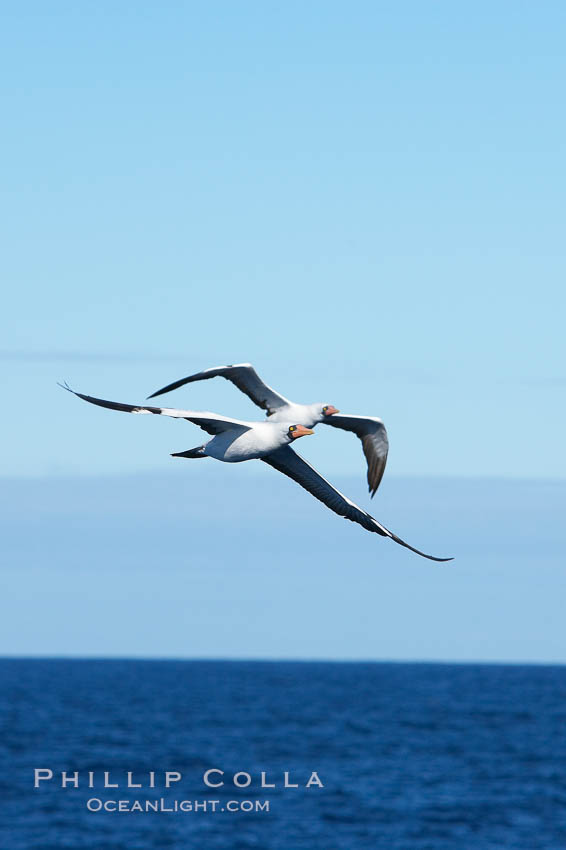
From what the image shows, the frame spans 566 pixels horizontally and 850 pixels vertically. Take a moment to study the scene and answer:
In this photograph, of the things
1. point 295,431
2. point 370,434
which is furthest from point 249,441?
point 370,434

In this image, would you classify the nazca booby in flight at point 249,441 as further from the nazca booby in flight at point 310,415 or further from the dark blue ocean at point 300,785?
the dark blue ocean at point 300,785

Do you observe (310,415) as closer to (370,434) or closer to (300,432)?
(300,432)

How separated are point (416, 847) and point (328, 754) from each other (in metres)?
55.5

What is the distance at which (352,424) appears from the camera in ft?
87.5

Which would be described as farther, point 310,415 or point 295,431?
point 310,415

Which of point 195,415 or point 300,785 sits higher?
point 195,415

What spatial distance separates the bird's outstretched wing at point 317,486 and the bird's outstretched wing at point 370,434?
0.86m

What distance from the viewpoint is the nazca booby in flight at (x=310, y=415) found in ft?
82.1

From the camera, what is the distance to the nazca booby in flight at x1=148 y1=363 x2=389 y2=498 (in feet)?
82.1

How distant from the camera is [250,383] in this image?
2539 centimetres

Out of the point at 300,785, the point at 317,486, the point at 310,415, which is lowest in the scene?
the point at 300,785

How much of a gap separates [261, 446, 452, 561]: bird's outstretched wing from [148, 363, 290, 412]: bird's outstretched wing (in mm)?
1004

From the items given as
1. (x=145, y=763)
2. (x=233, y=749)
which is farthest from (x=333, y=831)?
(x=233, y=749)

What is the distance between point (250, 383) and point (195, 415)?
2.17m
